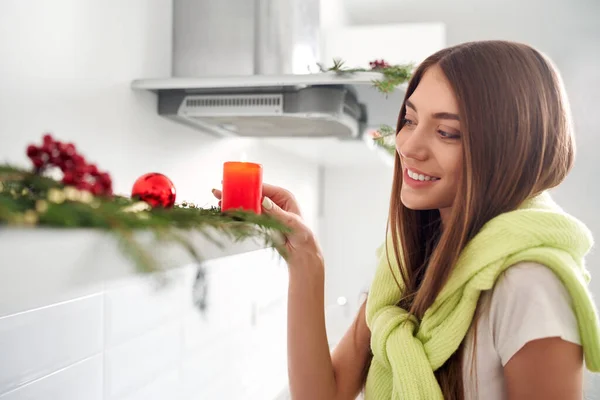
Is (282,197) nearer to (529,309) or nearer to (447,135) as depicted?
(447,135)

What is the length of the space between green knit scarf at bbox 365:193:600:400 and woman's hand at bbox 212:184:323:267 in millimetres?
188

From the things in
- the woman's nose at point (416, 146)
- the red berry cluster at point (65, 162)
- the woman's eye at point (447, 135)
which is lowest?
the red berry cluster at point (65, 162)

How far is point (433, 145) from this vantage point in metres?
0.83

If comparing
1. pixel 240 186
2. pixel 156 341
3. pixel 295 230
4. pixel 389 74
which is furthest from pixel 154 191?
pixel 156 341

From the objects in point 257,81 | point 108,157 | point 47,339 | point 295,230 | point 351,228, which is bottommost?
point 351,228

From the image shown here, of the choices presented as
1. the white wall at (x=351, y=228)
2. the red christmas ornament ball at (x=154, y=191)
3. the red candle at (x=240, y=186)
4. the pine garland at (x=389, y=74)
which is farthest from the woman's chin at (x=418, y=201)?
the white wall at (x=351, y=228)

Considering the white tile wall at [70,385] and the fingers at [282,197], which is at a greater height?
the fingers at [282,197]

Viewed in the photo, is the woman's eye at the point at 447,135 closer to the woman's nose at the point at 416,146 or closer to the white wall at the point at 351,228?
the woman's nose at the point at 416,146

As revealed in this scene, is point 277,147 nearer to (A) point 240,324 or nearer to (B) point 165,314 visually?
(A) point 240,324

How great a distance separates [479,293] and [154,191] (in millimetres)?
560

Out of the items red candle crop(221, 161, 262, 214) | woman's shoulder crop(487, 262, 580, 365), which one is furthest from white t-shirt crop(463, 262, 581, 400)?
red candle crop(221, 161, 262, 214)

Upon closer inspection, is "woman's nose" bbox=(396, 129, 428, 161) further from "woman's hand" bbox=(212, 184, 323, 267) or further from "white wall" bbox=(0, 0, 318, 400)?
"white wall" bbox=(0, 0, 318, 400)

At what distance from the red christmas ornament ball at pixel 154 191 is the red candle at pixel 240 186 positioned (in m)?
0.10

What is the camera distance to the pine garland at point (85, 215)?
315mm
